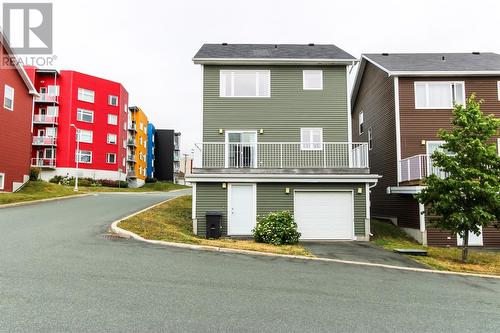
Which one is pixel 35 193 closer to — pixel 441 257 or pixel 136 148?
pixel 441 257

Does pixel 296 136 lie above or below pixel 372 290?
above

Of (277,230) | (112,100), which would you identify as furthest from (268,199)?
(112,100)

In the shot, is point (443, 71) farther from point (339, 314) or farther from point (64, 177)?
point (64, 177)

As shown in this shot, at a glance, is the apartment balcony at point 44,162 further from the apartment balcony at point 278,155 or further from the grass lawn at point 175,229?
the apartment balcony at point 278,155

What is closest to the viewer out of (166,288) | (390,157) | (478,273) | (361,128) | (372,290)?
(166,288)

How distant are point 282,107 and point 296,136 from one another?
1.57 meters

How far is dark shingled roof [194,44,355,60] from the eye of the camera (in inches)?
720

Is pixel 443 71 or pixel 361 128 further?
pixel 361 128

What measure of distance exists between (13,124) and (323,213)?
20816mm

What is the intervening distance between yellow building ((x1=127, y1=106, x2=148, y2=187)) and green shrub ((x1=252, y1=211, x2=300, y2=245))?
1712 inches

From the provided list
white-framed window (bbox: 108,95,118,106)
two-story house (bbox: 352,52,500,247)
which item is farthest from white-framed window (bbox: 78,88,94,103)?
two-story house (bbox: 352,52,500,247)

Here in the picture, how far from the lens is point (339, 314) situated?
19.1ft

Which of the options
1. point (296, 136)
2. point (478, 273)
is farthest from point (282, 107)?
point (478, 273)

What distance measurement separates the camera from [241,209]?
15.6 metres
